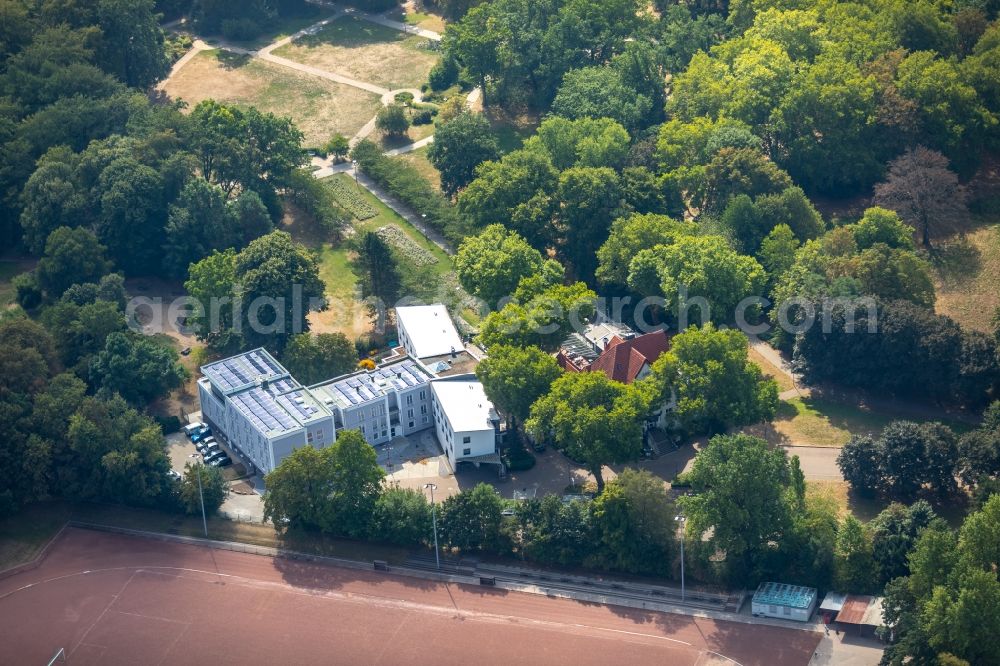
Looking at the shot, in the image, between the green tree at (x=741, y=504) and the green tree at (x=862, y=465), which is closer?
the green tree at (x=741, y=504)

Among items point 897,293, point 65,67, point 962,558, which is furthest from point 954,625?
point 65,67

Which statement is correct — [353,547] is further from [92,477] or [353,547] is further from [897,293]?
[897,293]

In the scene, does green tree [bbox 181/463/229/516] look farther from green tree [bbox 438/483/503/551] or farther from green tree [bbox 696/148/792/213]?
green tree [bbox 696/148/792/213]

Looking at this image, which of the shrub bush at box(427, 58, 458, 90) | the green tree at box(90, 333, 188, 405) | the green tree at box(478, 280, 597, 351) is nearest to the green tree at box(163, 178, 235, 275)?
the green tree at box(90, 333, 188, 405)

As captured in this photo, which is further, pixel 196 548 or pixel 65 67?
pixel 65 67

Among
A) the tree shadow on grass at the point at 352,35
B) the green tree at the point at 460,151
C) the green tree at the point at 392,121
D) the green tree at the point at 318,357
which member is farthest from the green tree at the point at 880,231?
the tree shadow on grass at the point at 352,35

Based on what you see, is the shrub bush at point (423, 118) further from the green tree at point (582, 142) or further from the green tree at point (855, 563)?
the green tree at point (855, 563)
